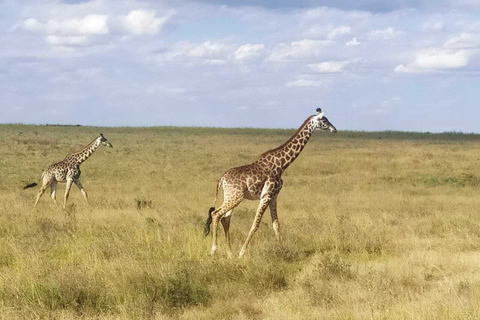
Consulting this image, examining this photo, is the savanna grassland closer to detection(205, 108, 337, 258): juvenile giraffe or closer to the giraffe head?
detection(205, 108, 337, 258): juvenile giraffe

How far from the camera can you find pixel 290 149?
10914mm

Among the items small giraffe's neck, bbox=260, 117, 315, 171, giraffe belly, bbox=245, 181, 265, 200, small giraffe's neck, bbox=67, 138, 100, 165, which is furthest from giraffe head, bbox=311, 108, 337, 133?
small giraffe's neck, bbox=67, 138, 100, 165

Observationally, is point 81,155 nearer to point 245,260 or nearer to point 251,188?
point 251,188

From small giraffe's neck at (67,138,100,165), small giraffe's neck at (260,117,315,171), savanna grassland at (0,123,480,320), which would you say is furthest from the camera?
small giraffe's neck at (67,138,100,165)

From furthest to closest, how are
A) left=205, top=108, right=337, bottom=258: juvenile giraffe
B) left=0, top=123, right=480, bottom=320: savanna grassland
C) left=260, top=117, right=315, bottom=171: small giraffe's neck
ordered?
left=260, top=117, right=315, bottom=171: small giraffe's neck < left=205, top=108, right=337, bottom=258: juvenile giraffe < left=0, top=123, right=480, bottom=320: savanna grassland

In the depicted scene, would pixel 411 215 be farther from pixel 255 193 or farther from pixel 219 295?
pixel 219 295

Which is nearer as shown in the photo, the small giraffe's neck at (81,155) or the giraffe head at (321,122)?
the giraffe head at (321,122)

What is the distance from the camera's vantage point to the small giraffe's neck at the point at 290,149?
10648 millimetres

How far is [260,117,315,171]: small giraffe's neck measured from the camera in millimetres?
10648

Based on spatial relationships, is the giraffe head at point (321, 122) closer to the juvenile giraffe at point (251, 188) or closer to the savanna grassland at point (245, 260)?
the juvenile giraffe at point (251, 188)

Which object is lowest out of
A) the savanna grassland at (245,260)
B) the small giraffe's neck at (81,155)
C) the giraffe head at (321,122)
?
the savanna grassland at (245,260)

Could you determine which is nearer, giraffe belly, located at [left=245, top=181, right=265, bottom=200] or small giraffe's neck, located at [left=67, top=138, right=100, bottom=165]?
giraffe belly, located at [left=245, top=181, right=265, bottom=200]

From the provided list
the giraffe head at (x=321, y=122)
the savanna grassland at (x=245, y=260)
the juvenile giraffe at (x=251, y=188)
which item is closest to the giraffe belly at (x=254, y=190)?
the juvenile giraffe at (x=251, y=188)

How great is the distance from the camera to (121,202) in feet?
56.1
